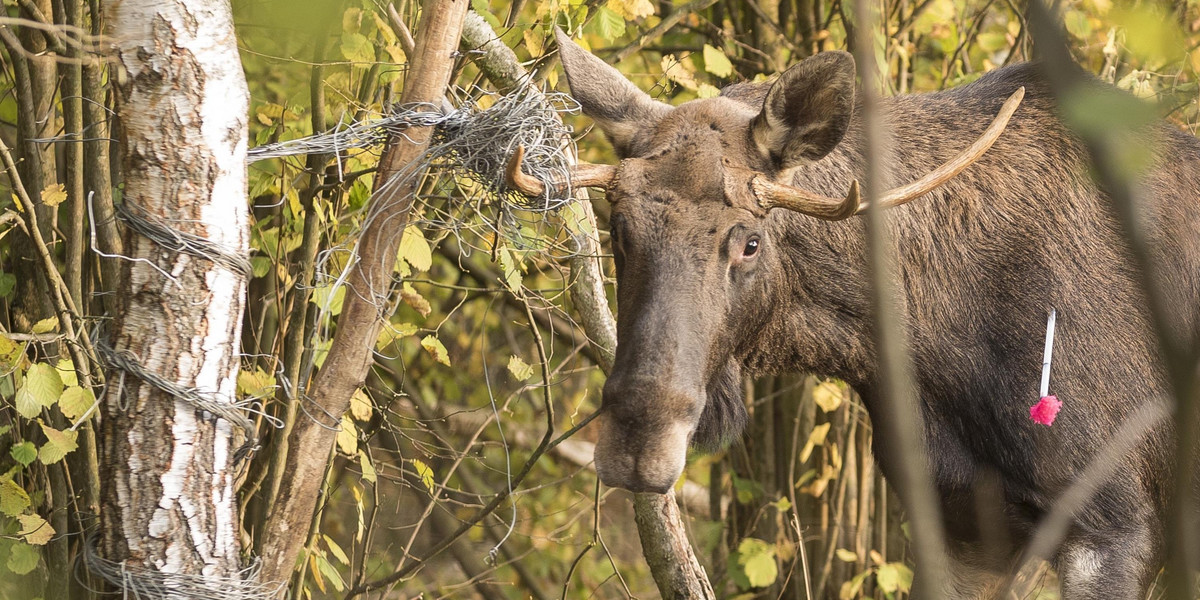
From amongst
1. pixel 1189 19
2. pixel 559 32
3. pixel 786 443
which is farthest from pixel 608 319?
pixel 1189 19

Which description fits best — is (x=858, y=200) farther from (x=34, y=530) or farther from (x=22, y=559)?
(x=22, y=559)

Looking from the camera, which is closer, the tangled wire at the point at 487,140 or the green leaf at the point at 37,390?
the tangled wire at the point at 487,140

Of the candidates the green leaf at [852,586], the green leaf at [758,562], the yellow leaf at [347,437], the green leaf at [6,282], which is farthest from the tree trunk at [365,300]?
the green leaf at [852,586]

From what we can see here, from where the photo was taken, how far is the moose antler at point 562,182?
104 inches

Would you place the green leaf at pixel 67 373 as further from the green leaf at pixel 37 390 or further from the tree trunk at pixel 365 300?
the tree trunk at pixel 365 300

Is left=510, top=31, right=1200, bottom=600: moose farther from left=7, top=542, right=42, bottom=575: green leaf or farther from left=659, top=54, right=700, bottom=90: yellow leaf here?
left=7, top=542, right=42, bottom=575: green leaf

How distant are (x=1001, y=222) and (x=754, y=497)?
2.65 metres

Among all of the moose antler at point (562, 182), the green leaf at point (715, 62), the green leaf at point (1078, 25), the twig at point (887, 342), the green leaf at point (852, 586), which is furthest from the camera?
the green leaf at point (852, 586)

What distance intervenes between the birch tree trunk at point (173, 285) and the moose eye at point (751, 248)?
1313 mm

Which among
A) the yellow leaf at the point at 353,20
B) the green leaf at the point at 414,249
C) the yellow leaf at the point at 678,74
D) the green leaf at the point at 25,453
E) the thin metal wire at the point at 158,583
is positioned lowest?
the green leaf at the point at 25,453

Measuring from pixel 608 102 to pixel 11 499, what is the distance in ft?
7.22

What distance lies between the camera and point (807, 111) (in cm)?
302

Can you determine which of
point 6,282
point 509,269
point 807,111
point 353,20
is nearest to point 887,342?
point 807,111

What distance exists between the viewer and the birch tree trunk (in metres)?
2.50
